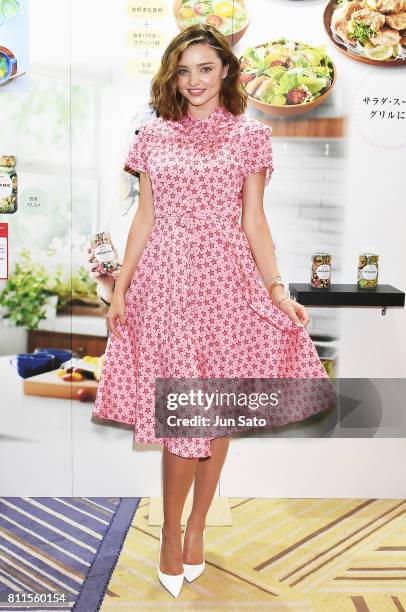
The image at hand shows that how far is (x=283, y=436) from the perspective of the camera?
9.23 ft

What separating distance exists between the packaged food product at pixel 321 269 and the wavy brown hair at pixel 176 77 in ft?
2.03

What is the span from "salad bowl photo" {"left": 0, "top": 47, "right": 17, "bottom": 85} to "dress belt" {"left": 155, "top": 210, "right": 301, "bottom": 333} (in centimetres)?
82

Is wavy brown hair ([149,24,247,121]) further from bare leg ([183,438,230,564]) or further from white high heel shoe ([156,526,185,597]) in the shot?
white high heel shoe ([156,526,185,597])

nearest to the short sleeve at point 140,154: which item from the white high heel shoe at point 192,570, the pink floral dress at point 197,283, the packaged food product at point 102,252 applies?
the pink floral dress at point 197,283

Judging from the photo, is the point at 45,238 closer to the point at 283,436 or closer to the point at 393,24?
the point at 283,436

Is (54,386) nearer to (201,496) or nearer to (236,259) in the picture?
(201,496)

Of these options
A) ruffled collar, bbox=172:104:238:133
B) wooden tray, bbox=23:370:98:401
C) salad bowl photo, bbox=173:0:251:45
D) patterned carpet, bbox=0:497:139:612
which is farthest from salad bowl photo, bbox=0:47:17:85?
patterned carpet, bbox=0:497:139:612

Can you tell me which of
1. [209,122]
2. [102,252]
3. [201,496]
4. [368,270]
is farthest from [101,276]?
[368,270]

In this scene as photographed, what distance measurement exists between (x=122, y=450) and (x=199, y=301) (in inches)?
35.7

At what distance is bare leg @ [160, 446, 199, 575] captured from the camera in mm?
2234

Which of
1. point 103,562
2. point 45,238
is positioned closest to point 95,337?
point 45,238

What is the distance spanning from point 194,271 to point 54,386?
876 mm

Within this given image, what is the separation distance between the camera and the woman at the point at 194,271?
7.03ft

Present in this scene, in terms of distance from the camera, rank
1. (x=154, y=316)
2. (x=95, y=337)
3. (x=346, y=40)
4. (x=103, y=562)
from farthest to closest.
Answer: (x=95, y=337) < (x=346, y=40) < (x=103, y=562) < (x=154, y=316)
